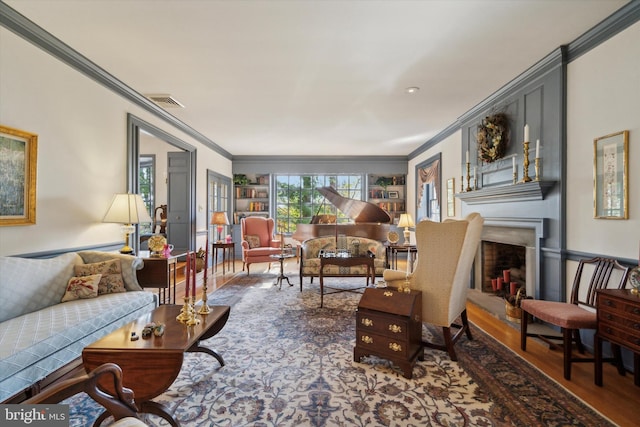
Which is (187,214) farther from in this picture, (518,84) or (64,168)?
(518,84)

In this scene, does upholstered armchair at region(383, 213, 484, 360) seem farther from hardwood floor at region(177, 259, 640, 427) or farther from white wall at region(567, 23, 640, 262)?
white wall at region(567, 23, 640, 262)

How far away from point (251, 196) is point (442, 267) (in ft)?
22.5

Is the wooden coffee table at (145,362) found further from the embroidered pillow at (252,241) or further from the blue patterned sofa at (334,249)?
the embroidered pillow at (252,241)

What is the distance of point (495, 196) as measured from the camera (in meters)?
4.04

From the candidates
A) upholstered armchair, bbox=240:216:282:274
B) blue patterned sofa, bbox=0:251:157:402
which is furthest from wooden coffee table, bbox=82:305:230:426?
upholstered armchair, bbox=240:216:282:274

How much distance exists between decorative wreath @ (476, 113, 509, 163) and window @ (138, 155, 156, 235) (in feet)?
21.9

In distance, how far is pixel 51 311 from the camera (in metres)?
2.43

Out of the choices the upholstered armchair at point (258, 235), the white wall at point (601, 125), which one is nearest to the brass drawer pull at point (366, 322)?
the white wall at point (601, 125)

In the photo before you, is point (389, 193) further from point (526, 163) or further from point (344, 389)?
point (344, 389)

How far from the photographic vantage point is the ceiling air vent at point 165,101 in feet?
13.7

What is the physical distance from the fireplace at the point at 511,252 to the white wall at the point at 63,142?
4.70 m

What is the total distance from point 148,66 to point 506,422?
4205 mm

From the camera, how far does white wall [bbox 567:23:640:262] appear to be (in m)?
2.40

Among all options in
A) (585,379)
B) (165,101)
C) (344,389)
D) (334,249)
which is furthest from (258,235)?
(585,379)
